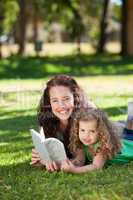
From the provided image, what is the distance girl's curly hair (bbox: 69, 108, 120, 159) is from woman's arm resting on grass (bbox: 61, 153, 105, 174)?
6 centimetres

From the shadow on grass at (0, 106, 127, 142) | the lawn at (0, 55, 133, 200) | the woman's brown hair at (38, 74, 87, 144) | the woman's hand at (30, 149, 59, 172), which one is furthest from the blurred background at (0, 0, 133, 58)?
the woman's hand at (30, 149, 59, 172)

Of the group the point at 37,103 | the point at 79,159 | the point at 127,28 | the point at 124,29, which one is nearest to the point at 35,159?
the point at 79,159

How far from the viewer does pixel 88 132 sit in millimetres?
5766

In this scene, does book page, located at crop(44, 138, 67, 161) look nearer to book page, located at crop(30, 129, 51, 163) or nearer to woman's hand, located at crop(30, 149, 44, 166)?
book page, located at crop(30, 129, 51, 163)

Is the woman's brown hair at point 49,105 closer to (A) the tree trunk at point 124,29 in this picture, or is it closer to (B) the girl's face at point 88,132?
(B) the girl's face at point 88,132

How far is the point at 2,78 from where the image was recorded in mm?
18359

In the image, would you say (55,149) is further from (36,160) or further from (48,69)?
(48,69)

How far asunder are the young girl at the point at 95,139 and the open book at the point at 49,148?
0.27 ft

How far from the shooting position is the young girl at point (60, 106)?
601 cm

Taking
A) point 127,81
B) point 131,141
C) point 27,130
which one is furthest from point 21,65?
point 131,141

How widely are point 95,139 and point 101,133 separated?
0.08 m

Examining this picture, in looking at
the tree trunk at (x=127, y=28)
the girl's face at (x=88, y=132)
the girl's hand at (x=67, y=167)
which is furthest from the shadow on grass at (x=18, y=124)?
the tree trunk at (x=127, y=28)

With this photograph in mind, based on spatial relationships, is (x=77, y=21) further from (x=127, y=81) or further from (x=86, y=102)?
(x=86, y=102)

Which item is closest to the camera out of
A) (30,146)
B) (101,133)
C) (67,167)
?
(67,167)
